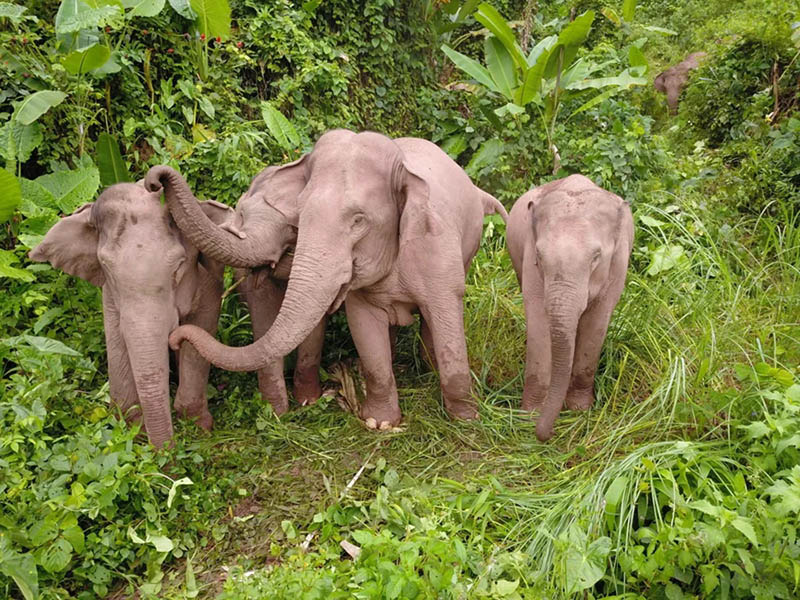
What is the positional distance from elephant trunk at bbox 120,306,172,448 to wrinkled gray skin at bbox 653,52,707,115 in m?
9.18

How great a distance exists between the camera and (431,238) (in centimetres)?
373

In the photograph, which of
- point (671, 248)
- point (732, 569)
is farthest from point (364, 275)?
point (671, 248)

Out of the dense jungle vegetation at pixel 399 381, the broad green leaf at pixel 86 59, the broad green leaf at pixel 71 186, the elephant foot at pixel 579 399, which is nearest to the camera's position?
the dense jungle vegetation at pixel 399 381

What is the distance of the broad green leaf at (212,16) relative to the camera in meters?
5.57

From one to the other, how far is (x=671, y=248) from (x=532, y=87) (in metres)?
2.19

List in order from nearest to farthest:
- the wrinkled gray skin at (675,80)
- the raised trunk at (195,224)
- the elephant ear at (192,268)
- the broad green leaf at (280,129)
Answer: the raised trunk at (195,224) < the elephant ear at (192,268) < the broad green leaf at (280,129) < the wrinkled gray skin at (675,80)

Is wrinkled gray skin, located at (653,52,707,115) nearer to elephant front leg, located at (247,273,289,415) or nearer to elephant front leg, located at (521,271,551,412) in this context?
elephant front leg, located at (521,271,551,412)

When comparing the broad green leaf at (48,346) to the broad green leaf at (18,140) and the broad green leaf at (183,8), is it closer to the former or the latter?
the broad green leaf at (18,140)

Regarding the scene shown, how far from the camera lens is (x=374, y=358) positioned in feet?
13.3

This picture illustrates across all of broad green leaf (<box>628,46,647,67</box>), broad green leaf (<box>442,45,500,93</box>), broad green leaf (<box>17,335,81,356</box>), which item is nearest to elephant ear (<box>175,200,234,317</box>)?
broad green leaf (<box>17,335,81,356</box>)

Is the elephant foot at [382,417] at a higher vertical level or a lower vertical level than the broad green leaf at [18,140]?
lower

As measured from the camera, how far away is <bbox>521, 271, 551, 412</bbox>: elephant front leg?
3.91m

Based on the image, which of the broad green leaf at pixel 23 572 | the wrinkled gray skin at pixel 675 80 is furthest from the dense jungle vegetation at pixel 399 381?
the wrinkled gray skin at pixel 675 80

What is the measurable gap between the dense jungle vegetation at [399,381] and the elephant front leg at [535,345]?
13 cm
